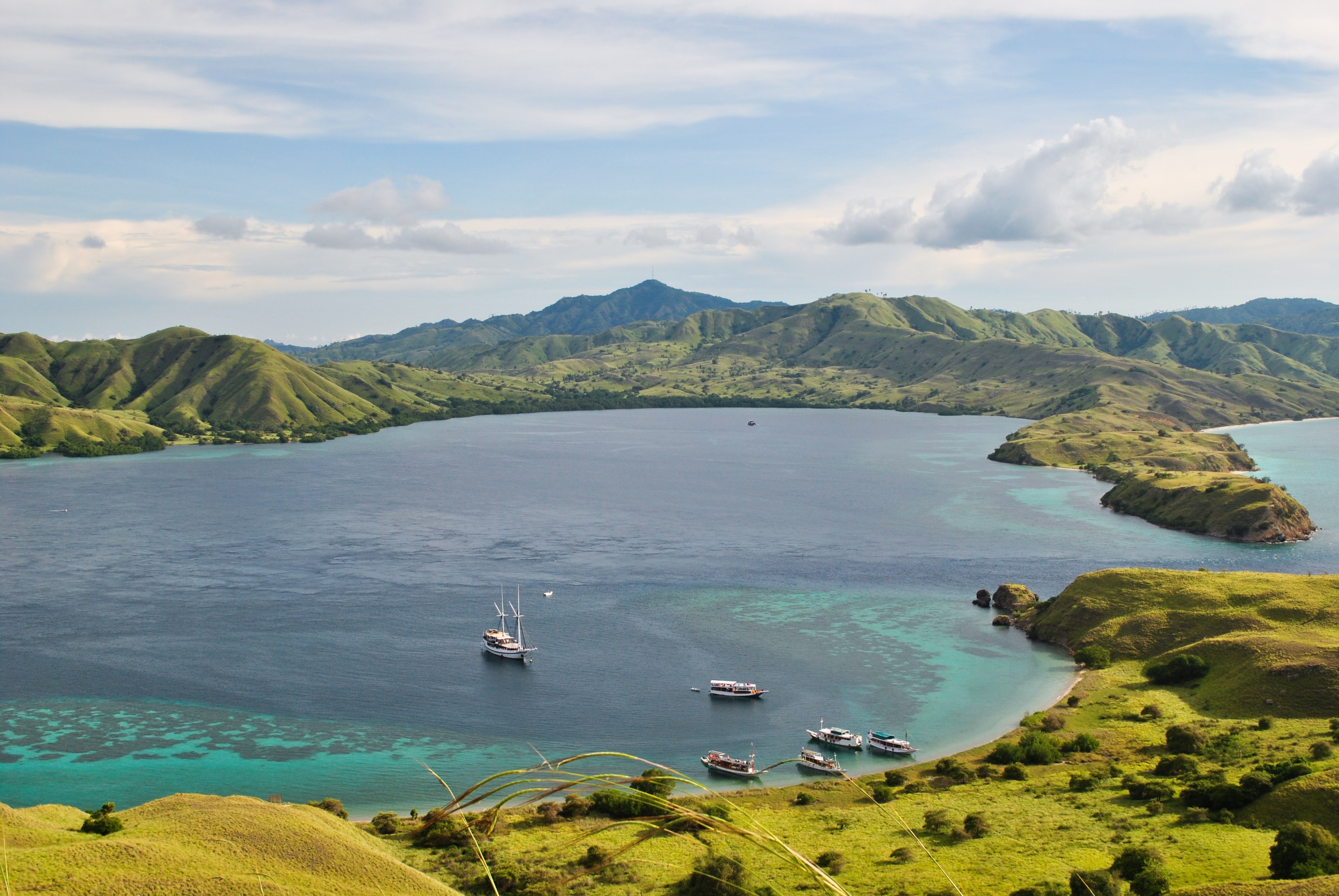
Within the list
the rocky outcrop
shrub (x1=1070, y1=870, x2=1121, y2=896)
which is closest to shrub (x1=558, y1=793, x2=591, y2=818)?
shrub (x1=1070, y1=870, x2=1121, y2=896)

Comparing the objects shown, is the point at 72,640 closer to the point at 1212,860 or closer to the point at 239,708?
the point at 239,708

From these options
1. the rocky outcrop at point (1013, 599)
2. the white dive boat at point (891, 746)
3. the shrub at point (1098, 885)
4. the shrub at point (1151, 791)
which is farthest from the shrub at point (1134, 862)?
the rocky outcrop at point (1013, 599)

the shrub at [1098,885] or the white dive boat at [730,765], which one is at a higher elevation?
the shrub at [1098,885]

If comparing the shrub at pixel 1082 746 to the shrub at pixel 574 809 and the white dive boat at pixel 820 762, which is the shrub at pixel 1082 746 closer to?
the white dive boat at pixel 820 762

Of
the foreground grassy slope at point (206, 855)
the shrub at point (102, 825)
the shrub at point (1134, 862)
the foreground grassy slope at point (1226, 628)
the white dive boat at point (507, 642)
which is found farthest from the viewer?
the white dive boat at point (507, 642)

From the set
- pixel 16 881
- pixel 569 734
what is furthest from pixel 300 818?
pixel 569 734
